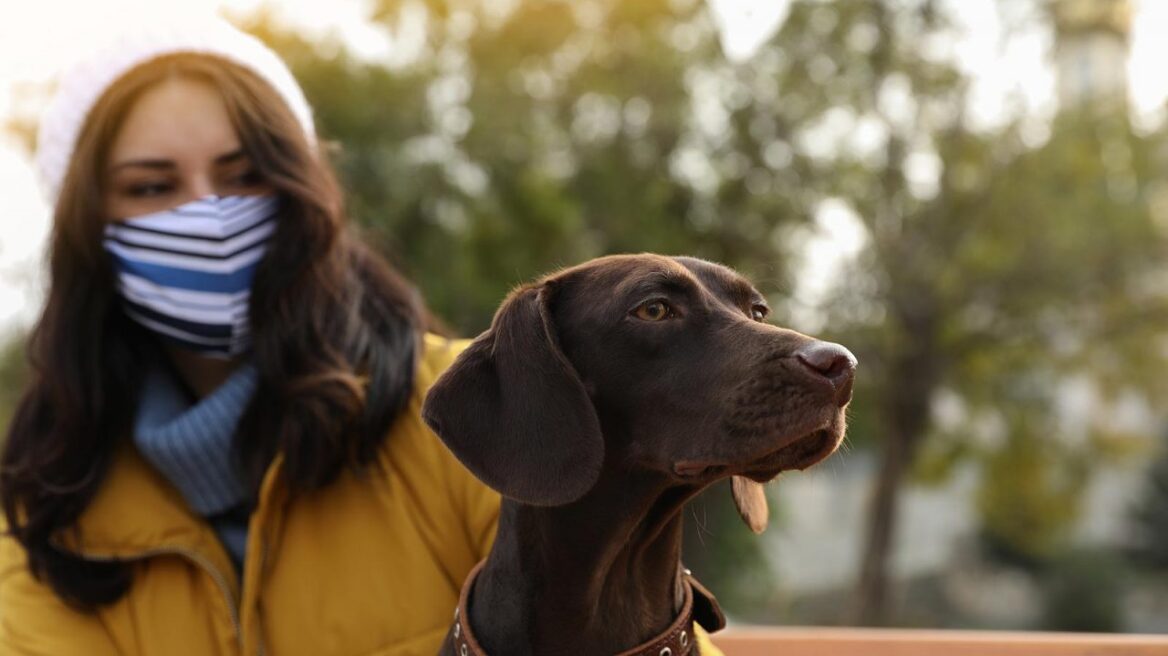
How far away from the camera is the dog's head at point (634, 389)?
1.92 metres

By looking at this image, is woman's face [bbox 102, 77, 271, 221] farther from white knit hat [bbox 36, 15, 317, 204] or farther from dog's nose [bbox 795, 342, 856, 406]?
dog's nose [bbox 795, 342, 856, 406]

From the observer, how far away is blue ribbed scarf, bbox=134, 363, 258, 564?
2.88 m

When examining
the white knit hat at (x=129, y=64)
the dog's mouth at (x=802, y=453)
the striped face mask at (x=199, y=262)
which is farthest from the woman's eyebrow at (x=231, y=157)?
the dog's mouth at (x=802, y=453)

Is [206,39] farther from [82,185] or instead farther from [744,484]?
[744,484]

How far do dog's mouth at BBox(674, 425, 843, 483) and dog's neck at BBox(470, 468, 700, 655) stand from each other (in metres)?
0.14

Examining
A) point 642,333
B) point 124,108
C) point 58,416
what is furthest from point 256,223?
point 642,333

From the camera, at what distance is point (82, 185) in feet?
10.1

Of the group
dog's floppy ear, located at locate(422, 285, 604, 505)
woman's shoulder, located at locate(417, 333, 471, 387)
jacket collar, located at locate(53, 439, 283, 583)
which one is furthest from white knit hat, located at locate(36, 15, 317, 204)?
dog's floppy ear, located at locate(422, 285, 604, 505)

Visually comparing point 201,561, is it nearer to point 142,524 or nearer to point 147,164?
point 142,524

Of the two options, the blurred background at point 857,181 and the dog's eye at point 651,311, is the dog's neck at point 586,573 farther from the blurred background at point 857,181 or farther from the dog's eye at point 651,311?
the blurred background at point 857,181

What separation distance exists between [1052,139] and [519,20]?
7.04 meters

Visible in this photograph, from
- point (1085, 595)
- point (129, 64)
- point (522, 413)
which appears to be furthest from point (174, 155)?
point (1085, 595)

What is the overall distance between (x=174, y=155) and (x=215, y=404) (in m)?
0.67

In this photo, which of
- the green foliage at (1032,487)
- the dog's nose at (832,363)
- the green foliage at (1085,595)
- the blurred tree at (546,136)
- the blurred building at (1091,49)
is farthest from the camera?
the green foliage at (1085,595)
